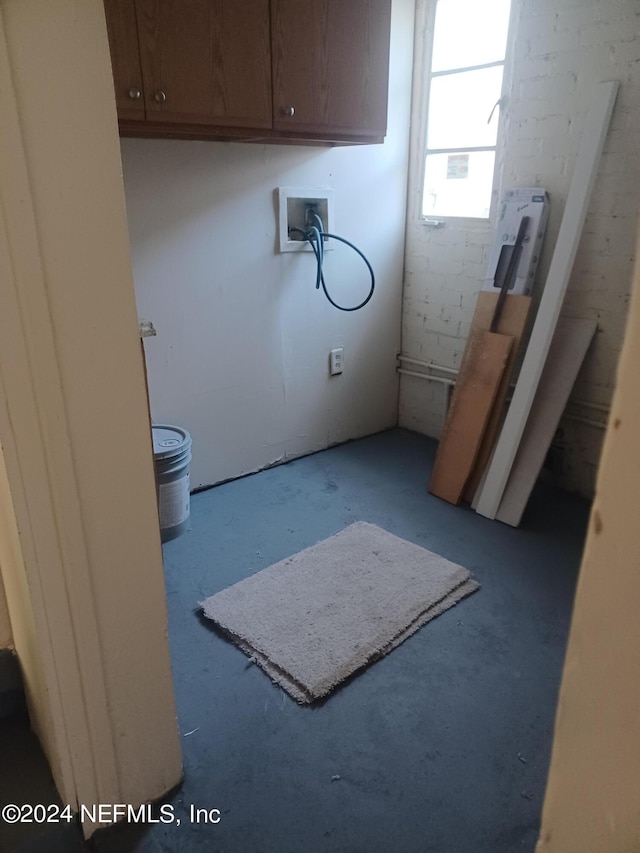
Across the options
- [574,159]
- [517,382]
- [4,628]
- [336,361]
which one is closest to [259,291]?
[336,361]

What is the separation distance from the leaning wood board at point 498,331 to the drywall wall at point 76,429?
1721 mm

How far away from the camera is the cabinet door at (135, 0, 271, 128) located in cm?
179

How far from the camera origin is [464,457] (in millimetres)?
2611

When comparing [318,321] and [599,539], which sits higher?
[599,539]

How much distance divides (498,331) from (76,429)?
80.4 inches

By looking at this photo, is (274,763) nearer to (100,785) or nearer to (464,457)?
(100,785)

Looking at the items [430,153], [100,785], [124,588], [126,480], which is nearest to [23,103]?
[126,480]

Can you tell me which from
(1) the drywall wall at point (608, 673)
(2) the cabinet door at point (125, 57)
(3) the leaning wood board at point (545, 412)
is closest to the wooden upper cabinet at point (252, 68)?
(2) the cabinet door at point (125, 57)

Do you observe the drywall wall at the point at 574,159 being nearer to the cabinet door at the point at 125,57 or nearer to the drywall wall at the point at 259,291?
the drywall wall at the point at 259,291

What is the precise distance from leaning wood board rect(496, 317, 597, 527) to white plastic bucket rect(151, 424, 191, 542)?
1.31 m

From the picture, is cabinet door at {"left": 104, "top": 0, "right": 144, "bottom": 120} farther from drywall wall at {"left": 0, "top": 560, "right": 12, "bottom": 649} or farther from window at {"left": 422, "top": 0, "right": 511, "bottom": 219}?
window at {"left": 422, "top": 0, "right": 511, "bottom": 219}

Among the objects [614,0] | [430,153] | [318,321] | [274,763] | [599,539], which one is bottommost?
[274,763]

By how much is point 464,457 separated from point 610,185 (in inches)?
48.1

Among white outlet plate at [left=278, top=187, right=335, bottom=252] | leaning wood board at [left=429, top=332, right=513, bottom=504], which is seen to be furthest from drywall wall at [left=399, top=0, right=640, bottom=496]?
white outlet plate at [left=278, top=187, right=335, bottom=252]
